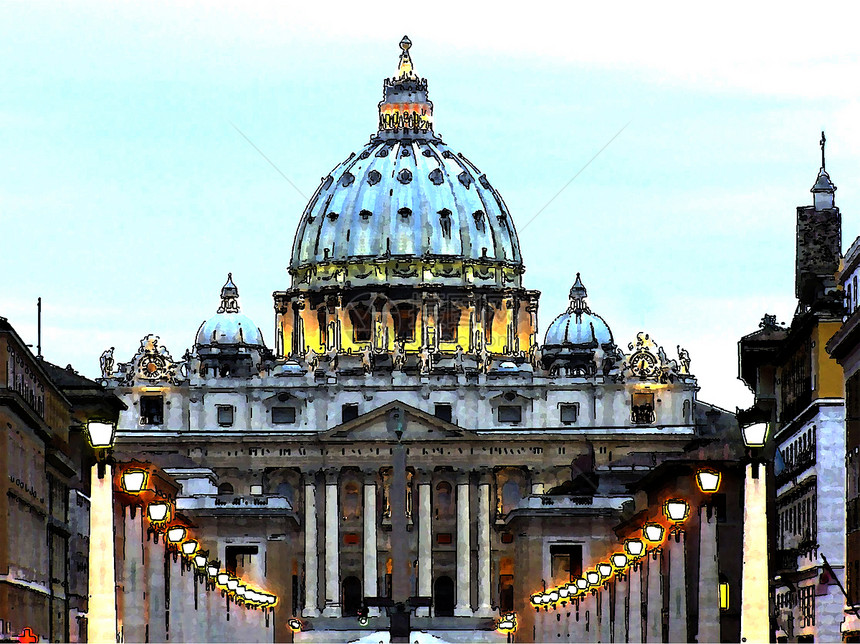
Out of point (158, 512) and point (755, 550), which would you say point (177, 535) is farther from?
point (755, 550)

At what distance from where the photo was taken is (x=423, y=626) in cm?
19212

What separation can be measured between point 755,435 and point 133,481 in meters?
10.8

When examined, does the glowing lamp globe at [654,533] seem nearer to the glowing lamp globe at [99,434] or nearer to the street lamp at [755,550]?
the street lamp at [755,550]

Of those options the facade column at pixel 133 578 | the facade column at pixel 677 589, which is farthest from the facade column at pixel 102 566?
the facade column at pixel 677 589

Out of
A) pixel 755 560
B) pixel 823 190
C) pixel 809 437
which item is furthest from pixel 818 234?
pixel 755 560

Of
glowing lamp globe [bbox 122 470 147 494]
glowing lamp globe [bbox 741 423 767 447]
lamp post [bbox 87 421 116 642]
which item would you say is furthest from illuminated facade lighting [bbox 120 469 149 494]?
glowing lamp globe [bbox 741 423 767 447]

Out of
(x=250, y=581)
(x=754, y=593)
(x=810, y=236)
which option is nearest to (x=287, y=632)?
(x=250, y=581)

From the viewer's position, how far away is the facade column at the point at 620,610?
351ft

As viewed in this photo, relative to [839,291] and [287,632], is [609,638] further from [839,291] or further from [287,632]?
[287,632]

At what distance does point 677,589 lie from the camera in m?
80.4

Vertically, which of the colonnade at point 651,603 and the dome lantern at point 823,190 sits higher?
the dome lantern at point 823,190

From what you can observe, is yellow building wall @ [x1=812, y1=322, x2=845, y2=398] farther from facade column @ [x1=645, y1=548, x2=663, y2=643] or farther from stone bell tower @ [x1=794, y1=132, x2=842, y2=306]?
stone bell tower @ [x1=794, y1=132, x2=842, y2=306]

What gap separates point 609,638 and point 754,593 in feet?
228

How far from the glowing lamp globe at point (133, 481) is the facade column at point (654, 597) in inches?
1415
